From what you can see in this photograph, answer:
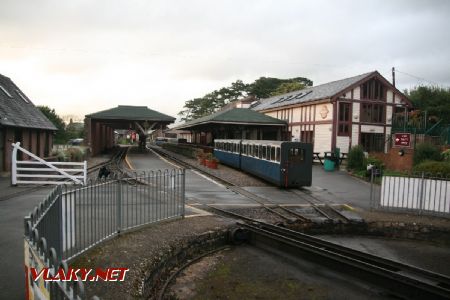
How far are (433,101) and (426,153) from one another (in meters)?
24.4

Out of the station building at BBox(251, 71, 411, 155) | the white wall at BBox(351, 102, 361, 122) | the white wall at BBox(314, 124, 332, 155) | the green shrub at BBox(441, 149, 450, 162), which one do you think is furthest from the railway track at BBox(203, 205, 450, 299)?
the white wall at BBox(351, 102, 361, 122)

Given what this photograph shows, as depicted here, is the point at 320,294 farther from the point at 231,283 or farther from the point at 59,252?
the point at 59,252

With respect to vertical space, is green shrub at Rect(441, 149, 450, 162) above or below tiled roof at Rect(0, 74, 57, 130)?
below

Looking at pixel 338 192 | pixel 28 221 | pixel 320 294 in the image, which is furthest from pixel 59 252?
pixel 338 192

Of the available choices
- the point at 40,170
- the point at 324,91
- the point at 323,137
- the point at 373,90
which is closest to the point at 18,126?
the point at 40,170

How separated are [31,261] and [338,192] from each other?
14874 mm

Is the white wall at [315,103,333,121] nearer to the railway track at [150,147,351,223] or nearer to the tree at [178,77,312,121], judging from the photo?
the railway track at [150,147,351,223]

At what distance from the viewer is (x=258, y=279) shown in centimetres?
722

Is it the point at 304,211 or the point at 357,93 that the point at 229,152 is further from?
the point at 304,211

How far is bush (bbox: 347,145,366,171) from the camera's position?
77.9 feet

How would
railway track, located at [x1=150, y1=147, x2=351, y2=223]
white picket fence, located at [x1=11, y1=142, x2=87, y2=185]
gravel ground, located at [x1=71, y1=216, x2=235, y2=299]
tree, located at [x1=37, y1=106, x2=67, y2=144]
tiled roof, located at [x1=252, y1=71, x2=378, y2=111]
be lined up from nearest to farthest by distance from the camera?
gravel ground, located at [x1=71, y1=216, x2=235, y2=299], railway track, located at [x1=150, y1=147, x2=351, y2=223], white picket fence, located at [x1=11, y1=142, x2=87, y2=185], tiled roof, located at [x1=252, y1=71, x2=378, y2=111], tree, located at [x1=37, y1=106, x2=67, y2=144]

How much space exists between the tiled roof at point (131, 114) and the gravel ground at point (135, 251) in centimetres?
2601

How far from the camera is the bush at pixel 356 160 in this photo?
23750 mm

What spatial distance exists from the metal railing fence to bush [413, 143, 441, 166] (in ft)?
30.1
